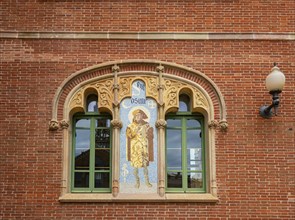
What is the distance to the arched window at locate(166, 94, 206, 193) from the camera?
38.9 ft

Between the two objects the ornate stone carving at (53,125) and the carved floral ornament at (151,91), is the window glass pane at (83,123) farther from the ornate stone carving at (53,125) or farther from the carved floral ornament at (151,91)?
the ornate stone carving at (53,125)

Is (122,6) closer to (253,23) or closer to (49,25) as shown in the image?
(49,25)

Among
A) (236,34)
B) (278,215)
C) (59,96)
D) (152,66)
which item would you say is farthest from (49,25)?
(278,215)

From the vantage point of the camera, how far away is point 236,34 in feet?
40.5

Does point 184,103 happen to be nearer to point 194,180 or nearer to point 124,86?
point 124,86

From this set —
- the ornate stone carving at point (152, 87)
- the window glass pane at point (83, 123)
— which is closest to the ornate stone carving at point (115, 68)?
the ornate stone carving at point (152, 87)

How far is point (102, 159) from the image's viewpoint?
11922 millimetres

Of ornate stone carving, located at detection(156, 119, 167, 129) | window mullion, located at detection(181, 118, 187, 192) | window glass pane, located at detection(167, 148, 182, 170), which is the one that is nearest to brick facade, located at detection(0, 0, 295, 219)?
window mullion, located at detection(181, 118, 187, 192)

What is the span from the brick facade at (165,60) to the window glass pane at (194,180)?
0.50m

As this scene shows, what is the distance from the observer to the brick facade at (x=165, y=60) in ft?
37.4

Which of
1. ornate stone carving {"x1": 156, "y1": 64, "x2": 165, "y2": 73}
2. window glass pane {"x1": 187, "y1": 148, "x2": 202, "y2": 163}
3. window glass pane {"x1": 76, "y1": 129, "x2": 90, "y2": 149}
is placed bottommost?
window glass pane {"x1": 187, "y1": 148, "x2": 202, "y2": 163}

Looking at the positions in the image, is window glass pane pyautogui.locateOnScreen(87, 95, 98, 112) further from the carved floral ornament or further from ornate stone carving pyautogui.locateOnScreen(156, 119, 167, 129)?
ornate stone carving pyautogui.locateOnScreen(156, 119, 167, 129)

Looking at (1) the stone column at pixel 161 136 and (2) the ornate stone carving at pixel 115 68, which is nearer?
(1) the stone column at pixel 161 136

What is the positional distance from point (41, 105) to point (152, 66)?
255 centimetres
